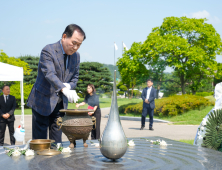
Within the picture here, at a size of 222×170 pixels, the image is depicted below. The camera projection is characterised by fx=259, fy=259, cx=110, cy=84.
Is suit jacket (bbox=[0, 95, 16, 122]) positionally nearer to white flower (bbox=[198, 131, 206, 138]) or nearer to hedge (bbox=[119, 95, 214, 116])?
white flower (bbox=[198, 131, 206, 138])

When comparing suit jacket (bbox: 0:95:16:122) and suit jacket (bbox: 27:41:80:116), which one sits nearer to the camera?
suit jacket (bbox: 27:41:80:116)

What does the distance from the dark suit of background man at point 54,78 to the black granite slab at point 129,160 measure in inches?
24.3

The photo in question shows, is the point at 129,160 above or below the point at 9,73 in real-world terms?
below

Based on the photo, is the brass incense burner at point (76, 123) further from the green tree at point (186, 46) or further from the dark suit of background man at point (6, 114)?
the green tree at point (186, 46)

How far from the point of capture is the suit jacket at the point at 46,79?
9.56ft

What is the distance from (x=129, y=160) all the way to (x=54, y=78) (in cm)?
112

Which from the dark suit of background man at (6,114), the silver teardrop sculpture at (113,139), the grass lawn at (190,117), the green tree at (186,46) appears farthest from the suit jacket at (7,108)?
the green tree at (186,46)

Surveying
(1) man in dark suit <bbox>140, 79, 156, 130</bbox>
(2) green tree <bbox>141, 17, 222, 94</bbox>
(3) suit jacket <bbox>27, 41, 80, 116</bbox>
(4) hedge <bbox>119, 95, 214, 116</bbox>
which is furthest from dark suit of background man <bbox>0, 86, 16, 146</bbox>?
(2) green tree <bbox>141, 17, 222, 94</bbox>

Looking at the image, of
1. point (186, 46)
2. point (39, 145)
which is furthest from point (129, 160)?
point (186, 46)

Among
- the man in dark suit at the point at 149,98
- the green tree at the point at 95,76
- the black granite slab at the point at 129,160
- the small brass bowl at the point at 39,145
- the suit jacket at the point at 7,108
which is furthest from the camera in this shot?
the green tree at the point at 95,76

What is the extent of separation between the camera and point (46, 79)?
2.89 m

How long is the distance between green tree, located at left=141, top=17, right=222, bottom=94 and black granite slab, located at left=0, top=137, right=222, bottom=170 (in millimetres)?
16935

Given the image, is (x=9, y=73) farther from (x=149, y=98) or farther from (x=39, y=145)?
(x=149, y=98)

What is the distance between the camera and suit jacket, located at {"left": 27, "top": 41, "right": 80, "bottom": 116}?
2915 millimetres
